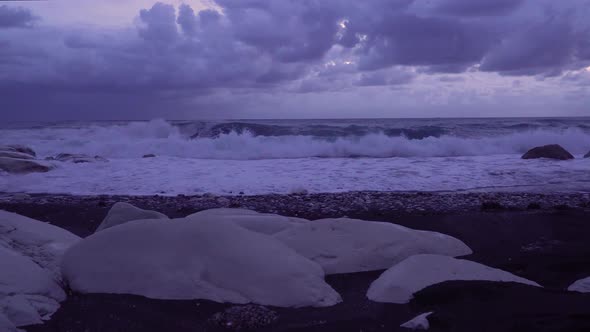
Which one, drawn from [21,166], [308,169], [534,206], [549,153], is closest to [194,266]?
[534,206]

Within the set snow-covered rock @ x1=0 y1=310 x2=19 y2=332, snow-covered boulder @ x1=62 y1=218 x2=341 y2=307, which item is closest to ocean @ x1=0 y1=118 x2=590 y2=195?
snow-covered boulder @ x1=62 y1=218 x2=341 y2=307

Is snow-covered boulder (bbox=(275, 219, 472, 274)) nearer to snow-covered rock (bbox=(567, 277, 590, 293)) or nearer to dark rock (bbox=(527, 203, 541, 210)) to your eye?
snow-covered rock (bbox=(567, 277, 590, 293))

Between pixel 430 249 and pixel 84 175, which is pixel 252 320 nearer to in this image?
pixel 430 249

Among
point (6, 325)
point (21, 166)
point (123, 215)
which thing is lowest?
point (21, 166)

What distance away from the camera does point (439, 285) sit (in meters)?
3.58

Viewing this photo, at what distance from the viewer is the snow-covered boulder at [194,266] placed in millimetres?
3611

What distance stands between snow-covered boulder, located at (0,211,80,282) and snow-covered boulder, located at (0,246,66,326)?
21 cm

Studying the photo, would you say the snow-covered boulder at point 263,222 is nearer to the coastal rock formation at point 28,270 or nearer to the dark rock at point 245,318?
the coastal rock formation at point 28,270

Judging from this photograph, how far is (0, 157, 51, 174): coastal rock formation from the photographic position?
1193cm

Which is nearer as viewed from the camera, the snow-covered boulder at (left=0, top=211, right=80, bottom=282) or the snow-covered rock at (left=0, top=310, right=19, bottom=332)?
the snow-covered rock at (left=0, top=310, right=19, bottom=332)

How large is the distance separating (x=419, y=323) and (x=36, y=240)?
339 centimetres

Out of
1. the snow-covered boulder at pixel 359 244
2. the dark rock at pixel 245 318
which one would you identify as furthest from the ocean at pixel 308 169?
the dark rock at pixel 245 318

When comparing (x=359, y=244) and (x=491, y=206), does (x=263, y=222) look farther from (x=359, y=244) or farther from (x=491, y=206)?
(x=491, y=206)

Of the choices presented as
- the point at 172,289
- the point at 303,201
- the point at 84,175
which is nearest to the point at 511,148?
the point at 303,201
